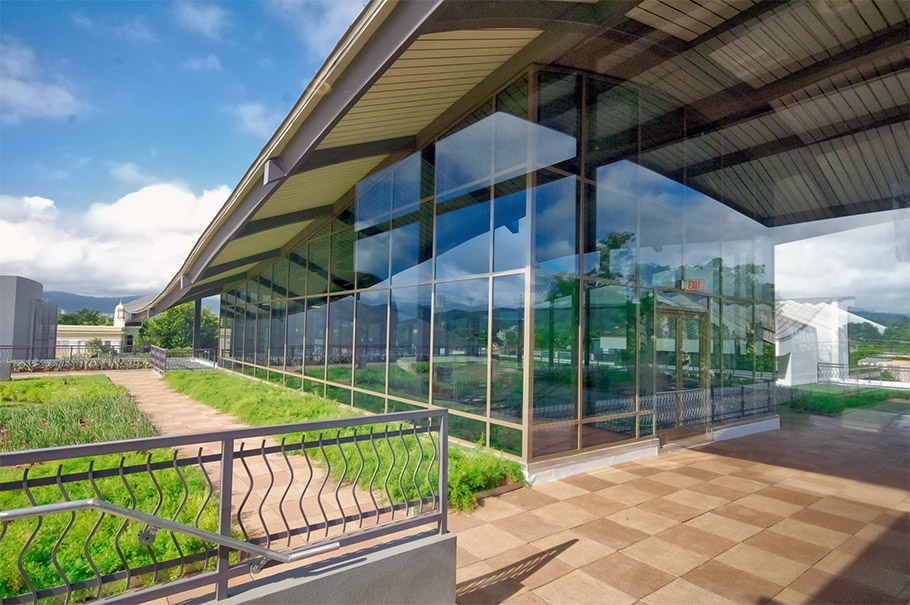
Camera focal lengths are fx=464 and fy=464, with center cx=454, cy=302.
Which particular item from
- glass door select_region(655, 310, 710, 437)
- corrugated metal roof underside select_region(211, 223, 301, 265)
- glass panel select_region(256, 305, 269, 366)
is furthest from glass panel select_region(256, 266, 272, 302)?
A: glass door select_region(655, 310, 710, 437)

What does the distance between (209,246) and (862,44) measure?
8.32 meters

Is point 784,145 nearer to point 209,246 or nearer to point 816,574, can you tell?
point 816,574

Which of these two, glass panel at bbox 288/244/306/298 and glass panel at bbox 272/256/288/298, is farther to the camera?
glass panel at bbox 272/256/288/298

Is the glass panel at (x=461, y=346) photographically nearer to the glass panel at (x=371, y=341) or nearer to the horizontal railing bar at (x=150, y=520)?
the glass panel at (x=371, y=341)

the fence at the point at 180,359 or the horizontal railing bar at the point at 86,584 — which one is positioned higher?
the fence at the point at 180,359

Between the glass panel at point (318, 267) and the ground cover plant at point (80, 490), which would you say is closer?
the ground cover plant at point (80, 490)

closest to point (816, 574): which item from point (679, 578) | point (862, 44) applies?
point (679, 578)

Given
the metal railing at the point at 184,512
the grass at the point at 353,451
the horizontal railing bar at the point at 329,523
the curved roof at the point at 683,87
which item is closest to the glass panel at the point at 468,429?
the grass at the point at 353,451

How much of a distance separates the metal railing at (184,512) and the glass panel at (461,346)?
38.1 inches

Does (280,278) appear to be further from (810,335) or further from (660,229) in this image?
(810,335)

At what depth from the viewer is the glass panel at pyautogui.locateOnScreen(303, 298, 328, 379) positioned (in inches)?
351

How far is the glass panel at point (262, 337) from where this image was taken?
36.9 feet

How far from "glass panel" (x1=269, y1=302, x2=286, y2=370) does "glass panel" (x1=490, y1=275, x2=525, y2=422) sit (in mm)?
6652

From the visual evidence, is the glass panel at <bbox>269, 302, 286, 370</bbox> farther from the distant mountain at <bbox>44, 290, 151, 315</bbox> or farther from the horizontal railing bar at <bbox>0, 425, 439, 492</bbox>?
the horizontal railing bar at <bbox>0, 425, 439, 492</bbox>
